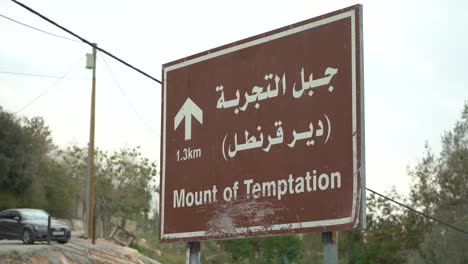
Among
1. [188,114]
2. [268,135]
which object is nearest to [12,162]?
[188,114]

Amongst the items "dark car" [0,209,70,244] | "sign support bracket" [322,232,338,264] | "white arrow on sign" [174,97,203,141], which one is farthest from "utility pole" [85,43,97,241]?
"sign support bracket" [322,232,338,264]

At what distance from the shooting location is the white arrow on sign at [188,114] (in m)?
10.1

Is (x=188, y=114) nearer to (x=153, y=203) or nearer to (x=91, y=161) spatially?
(x=91, y=161)

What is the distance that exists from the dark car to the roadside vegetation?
9907mm

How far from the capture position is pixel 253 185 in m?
9.19

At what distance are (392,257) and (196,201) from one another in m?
47.7

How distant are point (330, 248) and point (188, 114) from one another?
112 inches

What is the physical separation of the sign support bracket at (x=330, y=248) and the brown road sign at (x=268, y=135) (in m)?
0.09

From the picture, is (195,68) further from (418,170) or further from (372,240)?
(372,240)

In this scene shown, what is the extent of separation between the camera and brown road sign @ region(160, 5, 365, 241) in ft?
27.4

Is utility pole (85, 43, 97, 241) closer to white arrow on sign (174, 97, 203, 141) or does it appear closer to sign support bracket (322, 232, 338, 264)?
white arrow on sign (174, 97, 203, 141)

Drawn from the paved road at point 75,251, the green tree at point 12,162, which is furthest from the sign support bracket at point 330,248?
the green tree at point 12,162

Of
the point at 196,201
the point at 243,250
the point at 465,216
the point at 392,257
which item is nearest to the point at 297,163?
the point at 196,201

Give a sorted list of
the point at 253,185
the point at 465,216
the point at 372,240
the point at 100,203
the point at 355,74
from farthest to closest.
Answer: the point at 372,240
the point at 100,203
the point at 465,216
the point at 253,185
the point at 355,74
